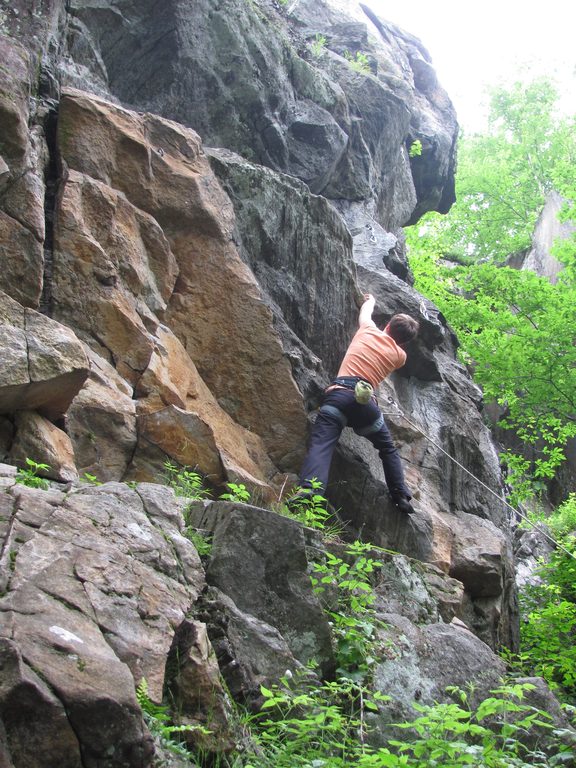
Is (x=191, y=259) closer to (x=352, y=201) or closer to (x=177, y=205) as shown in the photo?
(x=177, y=205)

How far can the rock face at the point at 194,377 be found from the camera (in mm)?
3480

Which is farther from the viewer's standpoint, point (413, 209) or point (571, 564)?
point (413, 209)

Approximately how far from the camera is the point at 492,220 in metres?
26.9

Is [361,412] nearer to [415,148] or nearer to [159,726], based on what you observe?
[159,726]

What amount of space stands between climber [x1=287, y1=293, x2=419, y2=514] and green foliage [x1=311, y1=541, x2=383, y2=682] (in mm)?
1732

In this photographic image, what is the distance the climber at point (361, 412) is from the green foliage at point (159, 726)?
12.4ft

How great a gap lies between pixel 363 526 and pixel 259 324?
234 centimetres

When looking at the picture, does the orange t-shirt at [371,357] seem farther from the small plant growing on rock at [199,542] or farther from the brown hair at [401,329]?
the small plant growing on rock at [199,542]

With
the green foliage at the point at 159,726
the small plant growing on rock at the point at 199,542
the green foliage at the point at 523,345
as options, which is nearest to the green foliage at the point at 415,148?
the green foliage at the point at 523,345

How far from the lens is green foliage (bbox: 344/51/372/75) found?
13.1 meters

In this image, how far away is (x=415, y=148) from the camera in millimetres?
15023

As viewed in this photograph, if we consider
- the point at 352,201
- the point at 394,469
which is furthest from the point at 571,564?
the point at 352,201

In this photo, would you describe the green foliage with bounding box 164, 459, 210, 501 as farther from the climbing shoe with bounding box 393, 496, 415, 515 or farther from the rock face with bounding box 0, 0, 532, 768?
the climbing shoe with bounding box 393, 496, 415, 515

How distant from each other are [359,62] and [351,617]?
10.9 meters
